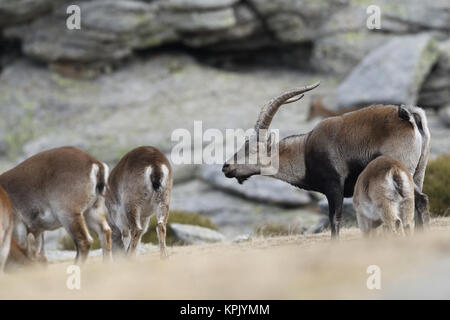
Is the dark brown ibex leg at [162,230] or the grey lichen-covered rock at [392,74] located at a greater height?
the grey lichen-covered rock at [392,74]

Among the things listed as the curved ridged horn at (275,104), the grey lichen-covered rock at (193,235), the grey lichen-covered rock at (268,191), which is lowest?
the grey lichen-covered rock at (268,191)

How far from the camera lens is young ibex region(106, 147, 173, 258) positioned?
10.9 m

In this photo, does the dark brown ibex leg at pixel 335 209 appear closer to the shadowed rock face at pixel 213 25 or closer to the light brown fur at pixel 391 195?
the light brown fur at pixel 391 195

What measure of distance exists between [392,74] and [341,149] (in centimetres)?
1762

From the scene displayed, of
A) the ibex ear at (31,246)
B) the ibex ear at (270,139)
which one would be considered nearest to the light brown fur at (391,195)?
the ibex ear at (270,139)

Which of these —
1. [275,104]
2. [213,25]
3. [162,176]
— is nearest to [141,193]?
[162,176]

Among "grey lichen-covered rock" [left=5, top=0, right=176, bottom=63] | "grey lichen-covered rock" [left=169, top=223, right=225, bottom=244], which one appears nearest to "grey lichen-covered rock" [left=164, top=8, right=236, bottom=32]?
"grey lichen-covered rock" [left=5, top=0, right=176, bottom=63]

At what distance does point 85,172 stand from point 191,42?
21.1m

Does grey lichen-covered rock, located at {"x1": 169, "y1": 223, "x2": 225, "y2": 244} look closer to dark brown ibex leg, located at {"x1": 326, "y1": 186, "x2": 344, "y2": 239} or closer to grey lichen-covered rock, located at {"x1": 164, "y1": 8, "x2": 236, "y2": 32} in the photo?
dark brown ibex leg, located at {"x1": 326, "y1": 186, "x2": 344, "y2": 239}

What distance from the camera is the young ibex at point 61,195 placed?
1068cm

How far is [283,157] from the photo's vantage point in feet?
40.8

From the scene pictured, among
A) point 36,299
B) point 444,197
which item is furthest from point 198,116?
point 36,299

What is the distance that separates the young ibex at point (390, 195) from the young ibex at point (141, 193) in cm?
296

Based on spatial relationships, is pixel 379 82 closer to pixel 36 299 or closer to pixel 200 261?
pixel 200 261
